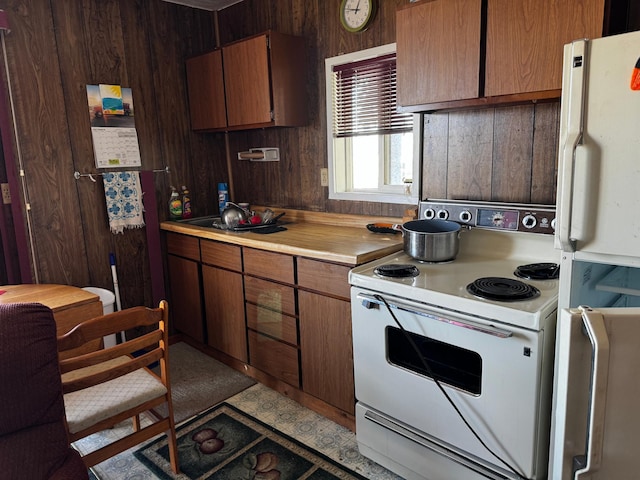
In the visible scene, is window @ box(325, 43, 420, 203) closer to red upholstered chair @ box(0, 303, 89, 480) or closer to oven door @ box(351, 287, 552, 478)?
oven door @ box(351, 287, 552, 478)

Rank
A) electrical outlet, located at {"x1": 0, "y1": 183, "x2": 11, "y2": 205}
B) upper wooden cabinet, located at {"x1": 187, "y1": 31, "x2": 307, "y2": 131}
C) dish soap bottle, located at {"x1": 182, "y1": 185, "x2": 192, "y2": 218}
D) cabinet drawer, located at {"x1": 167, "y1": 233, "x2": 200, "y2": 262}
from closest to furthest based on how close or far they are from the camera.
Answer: electrical outlet, located at {"x1": 0, "y1": 183, "x2": 11, "y2": 205}
upper wooden cabinet, located at {"x1": 187, "y1": 31, "x2": 307, "y2": 131}
cabinet drawer, located at {"x1": 167, "y1": 233, "x2": 200, "y2": 262}
dish soap bottle, located at {"x1": 182, "y1": 185, "x2": 192, "y2": 218}

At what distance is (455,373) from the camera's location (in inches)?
64.1

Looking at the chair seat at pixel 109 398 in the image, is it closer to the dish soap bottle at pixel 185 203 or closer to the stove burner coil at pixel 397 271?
the stove burner coil at pixel 397 271

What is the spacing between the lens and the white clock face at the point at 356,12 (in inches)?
95.0

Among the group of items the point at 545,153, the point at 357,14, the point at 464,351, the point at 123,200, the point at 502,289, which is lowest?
the point at 464,351

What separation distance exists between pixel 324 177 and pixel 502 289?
4.99ft

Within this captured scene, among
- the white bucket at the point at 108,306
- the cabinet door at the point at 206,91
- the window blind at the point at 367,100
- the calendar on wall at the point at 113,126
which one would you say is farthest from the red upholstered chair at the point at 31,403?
the cabinet door at the point at 206,91

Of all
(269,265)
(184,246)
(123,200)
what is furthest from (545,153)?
(123,200)

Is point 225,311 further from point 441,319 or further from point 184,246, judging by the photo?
point 441,319

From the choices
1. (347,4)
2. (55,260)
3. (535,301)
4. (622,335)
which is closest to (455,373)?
(535,301)

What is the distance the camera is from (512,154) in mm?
1974

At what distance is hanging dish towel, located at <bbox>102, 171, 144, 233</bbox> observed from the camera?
2.88m

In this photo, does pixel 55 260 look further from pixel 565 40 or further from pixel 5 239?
pixel 565 40

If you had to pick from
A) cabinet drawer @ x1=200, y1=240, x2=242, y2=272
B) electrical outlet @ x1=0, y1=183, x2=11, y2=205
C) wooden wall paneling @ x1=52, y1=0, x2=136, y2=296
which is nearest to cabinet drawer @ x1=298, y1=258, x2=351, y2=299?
cabinet drawer @ x1=200, y1=240, x2=242, y2=272
